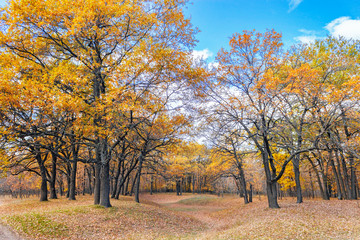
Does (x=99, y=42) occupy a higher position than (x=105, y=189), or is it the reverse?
(x=99, y=42)

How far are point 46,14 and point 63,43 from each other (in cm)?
206

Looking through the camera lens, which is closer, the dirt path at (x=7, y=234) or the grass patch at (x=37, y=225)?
the dirt path at (x=7, y=234)

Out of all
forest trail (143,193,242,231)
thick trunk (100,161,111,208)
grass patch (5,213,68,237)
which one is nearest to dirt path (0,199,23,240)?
grass patch (5,213,68,237)

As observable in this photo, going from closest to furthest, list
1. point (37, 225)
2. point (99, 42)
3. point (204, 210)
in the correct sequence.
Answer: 1. point (37, 225)
2. point (99, 42)
3. point (204, 210)

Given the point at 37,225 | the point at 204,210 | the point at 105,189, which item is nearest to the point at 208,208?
the point at 204,210

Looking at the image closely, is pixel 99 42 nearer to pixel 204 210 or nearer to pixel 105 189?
pixel 105 189

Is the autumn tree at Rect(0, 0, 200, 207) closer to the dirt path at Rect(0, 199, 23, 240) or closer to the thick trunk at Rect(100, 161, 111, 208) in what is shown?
the thick trunk at Rect(100, 161, 111, 208)

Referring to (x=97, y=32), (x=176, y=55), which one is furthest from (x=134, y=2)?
(x=176, y=55)

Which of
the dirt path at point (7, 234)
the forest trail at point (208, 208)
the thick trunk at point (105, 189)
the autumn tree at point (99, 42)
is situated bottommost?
the forest trail at point (208, 208)

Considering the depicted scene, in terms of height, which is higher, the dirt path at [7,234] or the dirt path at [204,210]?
the dirt path at [7,234]

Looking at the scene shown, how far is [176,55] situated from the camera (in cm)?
1245

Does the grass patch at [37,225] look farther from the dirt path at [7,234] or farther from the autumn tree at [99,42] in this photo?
the autumn tree at [99,42]

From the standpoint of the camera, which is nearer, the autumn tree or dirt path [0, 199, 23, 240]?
dirt path [0, 199, 23, 240]

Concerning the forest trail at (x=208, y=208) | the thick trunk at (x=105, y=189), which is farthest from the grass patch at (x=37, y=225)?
the forest trail at (x=208, y=208)
